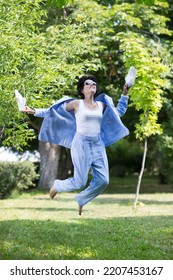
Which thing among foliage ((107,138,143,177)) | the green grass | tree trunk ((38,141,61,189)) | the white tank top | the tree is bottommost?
foliage ((107,138,143,177))

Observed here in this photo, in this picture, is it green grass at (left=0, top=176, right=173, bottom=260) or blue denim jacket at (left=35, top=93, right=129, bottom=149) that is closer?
green grass at (left=0, top=176, right=173, bottom=260)

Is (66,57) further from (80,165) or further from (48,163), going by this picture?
(80,165)

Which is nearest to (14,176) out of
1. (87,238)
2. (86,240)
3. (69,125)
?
(87,238)

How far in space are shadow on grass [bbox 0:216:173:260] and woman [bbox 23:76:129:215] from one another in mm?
677

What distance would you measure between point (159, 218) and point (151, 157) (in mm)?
18149

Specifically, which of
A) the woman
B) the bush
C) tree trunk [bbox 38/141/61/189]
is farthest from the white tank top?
tree trunk [bbox 38/141/61/189]

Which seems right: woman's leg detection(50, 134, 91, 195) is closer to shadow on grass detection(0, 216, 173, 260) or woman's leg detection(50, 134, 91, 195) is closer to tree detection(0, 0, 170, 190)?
shadow on grass detection(0, 216, 173, 260)

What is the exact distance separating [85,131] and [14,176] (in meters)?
10.4

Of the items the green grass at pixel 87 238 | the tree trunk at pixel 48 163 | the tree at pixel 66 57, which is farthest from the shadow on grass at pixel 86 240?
the tree trunk at pixel 48 163

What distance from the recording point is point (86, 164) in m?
6.89

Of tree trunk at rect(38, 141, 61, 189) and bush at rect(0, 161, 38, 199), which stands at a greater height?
bush at rect(0, 161, 38, 199)

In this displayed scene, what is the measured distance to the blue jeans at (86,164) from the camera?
22.6 ft

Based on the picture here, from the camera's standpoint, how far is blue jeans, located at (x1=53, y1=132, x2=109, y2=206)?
6.89 m
